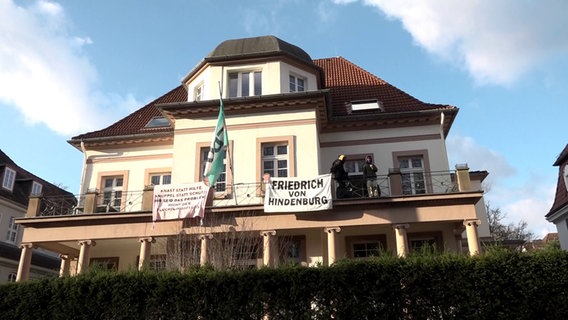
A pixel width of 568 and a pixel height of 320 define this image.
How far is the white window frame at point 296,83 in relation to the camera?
19516 mm

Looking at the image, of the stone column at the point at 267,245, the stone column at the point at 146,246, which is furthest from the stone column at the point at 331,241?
the stone column at the point at 146,246

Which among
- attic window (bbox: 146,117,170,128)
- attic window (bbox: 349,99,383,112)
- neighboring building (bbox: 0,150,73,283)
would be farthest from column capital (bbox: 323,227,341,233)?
neighboring building (bbox: 0,150,73,283)

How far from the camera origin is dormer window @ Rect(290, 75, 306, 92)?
19547 mm

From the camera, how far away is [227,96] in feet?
62.0

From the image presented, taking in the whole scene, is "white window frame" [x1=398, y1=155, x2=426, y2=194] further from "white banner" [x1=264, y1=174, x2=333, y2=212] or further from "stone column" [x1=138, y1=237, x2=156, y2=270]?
"stone column" [x1=138, y1=237, x2=156, y2=270]

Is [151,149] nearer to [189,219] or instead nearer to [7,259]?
[189,219]

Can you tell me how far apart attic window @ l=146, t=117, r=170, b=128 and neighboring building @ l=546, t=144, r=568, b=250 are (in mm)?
20974

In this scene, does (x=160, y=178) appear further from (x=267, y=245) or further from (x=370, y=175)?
(x=370, y=175)

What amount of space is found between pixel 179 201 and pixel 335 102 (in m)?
8.71

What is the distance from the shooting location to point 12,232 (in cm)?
2917

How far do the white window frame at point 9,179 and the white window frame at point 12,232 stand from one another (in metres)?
2.27

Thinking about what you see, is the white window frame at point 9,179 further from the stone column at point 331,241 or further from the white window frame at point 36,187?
the stone column at point 331,241

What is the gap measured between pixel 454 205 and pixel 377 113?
18.2 ft

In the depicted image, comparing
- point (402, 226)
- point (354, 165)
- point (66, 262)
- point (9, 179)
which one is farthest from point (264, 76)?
point (9, 179)
